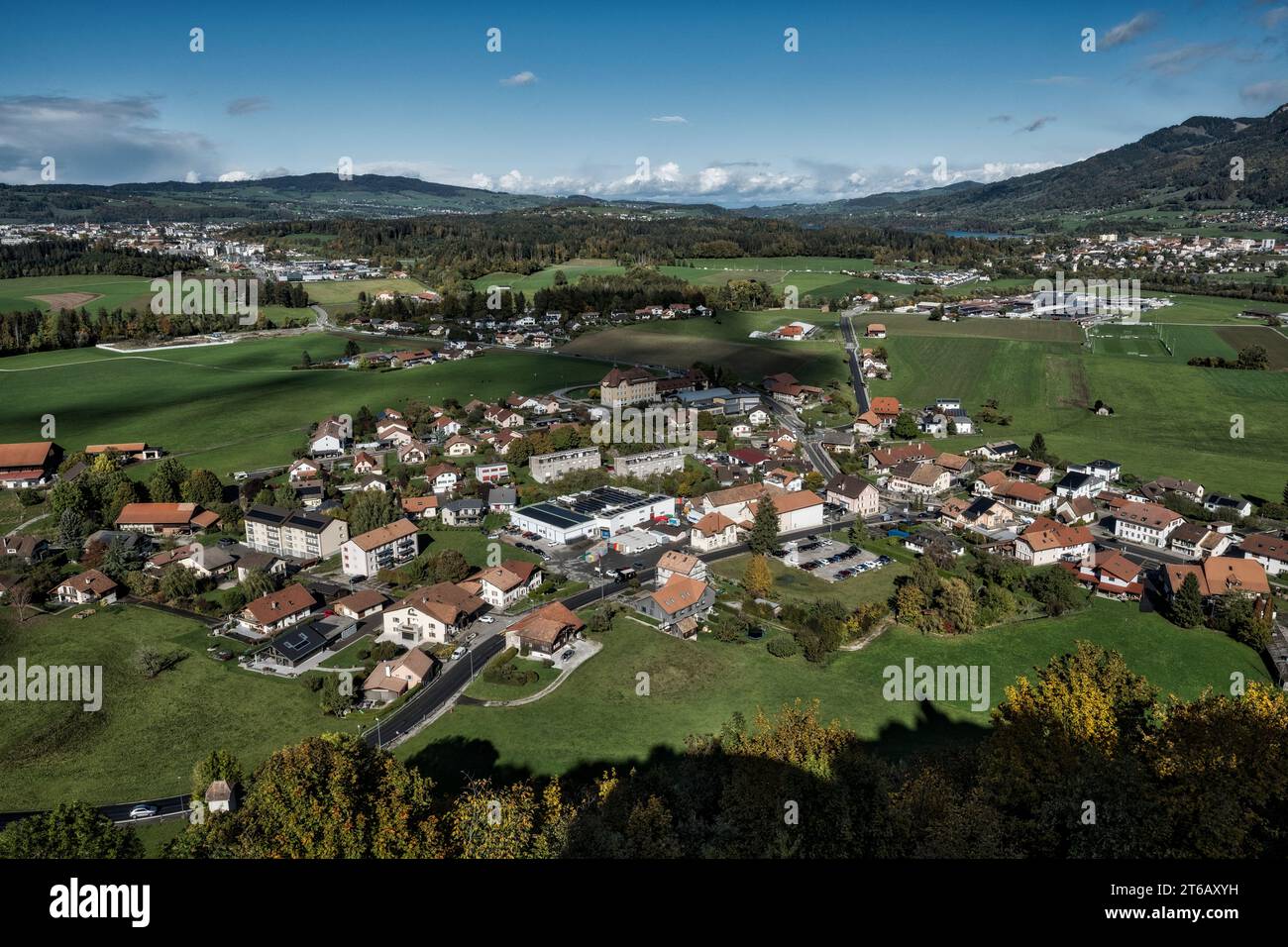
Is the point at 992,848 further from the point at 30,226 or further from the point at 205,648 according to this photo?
the point at 30,226

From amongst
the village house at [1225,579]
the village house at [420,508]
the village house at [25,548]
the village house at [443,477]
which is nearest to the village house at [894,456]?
the village house at [1225,579]

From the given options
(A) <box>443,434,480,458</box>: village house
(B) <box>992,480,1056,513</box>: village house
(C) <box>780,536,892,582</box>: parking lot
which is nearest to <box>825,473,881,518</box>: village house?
(C) <box>780,536,892,582</box>: parking lot

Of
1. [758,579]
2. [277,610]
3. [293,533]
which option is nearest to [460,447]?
[293,533]

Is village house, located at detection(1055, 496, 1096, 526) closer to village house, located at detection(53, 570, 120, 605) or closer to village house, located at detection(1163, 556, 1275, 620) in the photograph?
village house, located at detection(1163, 556, 1275, 620)

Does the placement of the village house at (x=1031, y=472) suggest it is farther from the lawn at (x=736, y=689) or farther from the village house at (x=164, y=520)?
the village house at (x=164, y=520)

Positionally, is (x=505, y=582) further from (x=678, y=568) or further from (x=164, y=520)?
(x=164, y=520)

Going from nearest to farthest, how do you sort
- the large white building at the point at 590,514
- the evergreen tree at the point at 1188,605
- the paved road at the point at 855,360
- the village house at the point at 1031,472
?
the evergreen tree at the point at 1188,605
the large white building at the point at 590,514
the village house at the point at 1031,472
the paved road at the point at 855,360

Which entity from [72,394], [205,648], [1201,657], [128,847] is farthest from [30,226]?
[1201,657]
